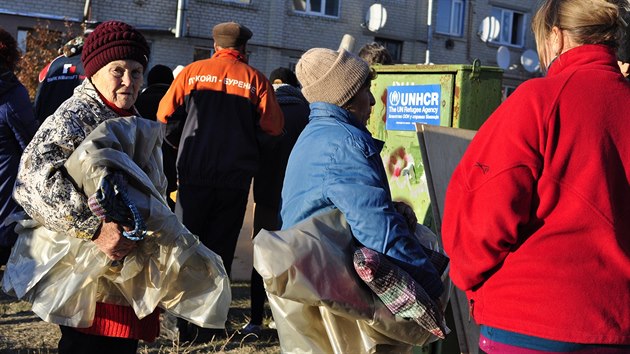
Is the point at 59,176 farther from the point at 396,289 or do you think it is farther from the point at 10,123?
the point at 10,123

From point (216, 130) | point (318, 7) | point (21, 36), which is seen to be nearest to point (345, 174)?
point (216, 130)

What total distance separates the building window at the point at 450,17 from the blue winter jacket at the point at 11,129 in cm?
2045

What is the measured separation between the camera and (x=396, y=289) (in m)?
3.00

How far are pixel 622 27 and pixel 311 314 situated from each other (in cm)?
141

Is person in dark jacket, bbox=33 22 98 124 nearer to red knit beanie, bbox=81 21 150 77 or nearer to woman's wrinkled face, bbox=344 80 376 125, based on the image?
red knit beanie, bbox=81 21 150 77

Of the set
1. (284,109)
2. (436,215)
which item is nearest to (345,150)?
(436,215)

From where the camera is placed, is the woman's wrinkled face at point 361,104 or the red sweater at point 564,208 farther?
the woman's wrinkled face at point 361,104

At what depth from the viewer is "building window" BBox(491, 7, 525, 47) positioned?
26.6 m

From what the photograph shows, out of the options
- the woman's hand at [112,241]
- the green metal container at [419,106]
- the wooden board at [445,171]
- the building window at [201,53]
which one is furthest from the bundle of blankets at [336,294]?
the building window at [201,53]

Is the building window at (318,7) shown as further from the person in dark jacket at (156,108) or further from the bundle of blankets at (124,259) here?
the bundle of blankets at (124,259)

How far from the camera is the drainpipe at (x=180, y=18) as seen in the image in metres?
19.4

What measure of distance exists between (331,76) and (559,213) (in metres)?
1.21

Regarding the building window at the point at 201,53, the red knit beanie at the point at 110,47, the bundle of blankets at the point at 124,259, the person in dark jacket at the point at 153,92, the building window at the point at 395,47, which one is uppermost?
the building window at the point at 395,47

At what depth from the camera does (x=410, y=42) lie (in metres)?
24.0
